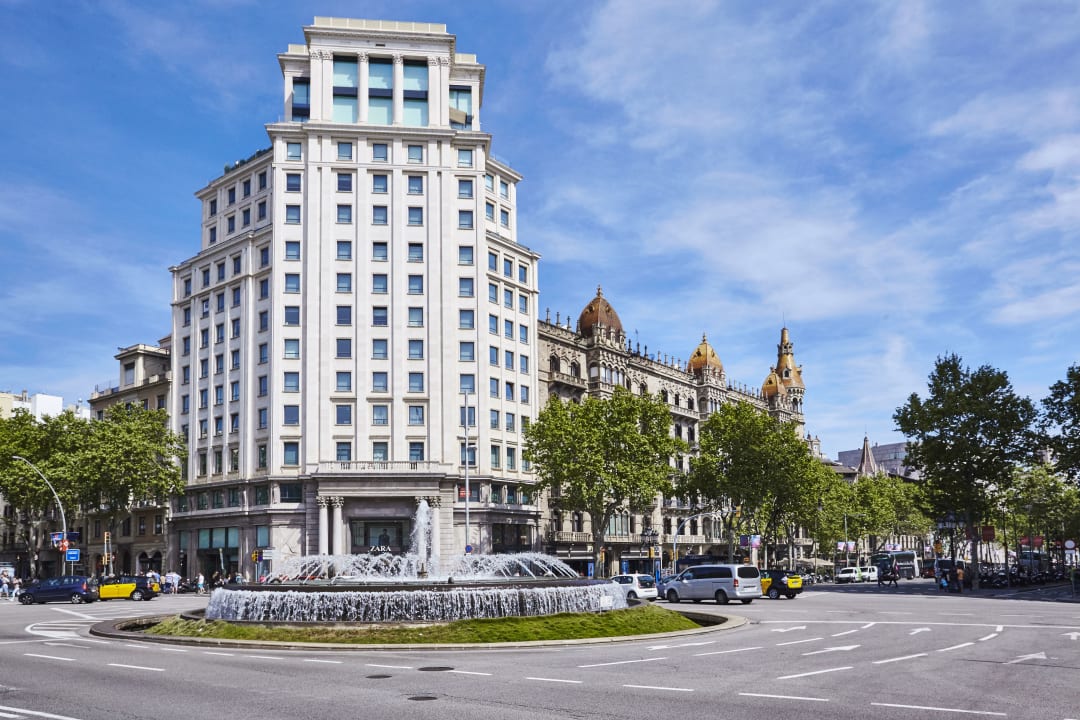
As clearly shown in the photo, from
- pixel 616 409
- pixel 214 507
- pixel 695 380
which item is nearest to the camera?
pixel 616 409

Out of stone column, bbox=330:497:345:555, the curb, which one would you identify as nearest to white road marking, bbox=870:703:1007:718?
the curb

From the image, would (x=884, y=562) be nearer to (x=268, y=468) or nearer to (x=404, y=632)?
(x=268, y=468)

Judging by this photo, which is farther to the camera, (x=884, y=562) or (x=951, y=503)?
(x=884, y=562)

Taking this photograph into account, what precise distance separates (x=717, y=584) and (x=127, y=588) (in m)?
33.0

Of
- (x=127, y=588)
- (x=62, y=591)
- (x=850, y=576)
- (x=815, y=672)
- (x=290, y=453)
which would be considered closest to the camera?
(x=815, y=672)

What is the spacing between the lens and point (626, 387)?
94.9 meters

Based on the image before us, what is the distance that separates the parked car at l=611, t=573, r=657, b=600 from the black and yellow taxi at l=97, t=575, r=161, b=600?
27893 millimetres

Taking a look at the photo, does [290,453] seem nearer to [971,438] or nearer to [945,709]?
[971,438]

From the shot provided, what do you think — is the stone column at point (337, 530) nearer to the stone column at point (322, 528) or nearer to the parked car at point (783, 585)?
the stone column at point (322, 528)

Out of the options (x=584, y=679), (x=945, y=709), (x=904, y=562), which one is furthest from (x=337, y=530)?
(x=904, y=562)

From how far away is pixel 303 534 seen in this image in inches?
2758

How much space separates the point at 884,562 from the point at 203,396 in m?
62.6

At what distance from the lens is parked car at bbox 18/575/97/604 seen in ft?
167

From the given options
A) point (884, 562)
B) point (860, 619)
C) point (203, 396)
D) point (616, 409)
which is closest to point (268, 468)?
point (203, 396)
